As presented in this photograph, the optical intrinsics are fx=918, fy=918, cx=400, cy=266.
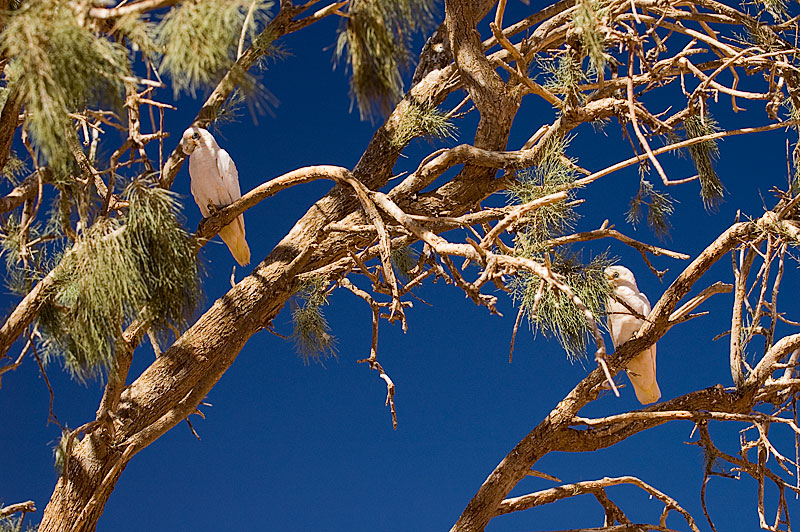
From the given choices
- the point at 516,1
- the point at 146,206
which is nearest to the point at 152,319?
the point at 146,206

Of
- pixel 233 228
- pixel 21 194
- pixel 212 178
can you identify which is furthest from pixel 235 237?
pixel 21 194

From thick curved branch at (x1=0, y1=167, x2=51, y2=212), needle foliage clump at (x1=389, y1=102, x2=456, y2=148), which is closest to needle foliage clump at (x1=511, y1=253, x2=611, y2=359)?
needle foliage clump at (x1=389, y1=102, x2=456, y2=148)

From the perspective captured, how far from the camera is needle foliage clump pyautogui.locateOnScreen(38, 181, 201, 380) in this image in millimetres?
1364

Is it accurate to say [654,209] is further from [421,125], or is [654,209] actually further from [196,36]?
[196,36]

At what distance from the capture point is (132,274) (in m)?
1.36

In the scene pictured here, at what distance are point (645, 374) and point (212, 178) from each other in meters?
1.16

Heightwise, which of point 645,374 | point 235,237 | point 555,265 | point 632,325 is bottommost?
point 645,374

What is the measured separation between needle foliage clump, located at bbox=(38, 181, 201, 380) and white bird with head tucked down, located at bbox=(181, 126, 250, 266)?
74 centimetres

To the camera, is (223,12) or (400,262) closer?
(223,12)

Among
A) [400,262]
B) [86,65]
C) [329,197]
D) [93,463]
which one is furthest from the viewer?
[400,262]

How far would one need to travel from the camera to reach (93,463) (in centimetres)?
200

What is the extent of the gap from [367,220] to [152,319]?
26.0 inches

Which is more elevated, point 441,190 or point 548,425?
point 441,190

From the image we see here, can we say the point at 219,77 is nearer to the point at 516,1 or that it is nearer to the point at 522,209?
the point at 522,209
